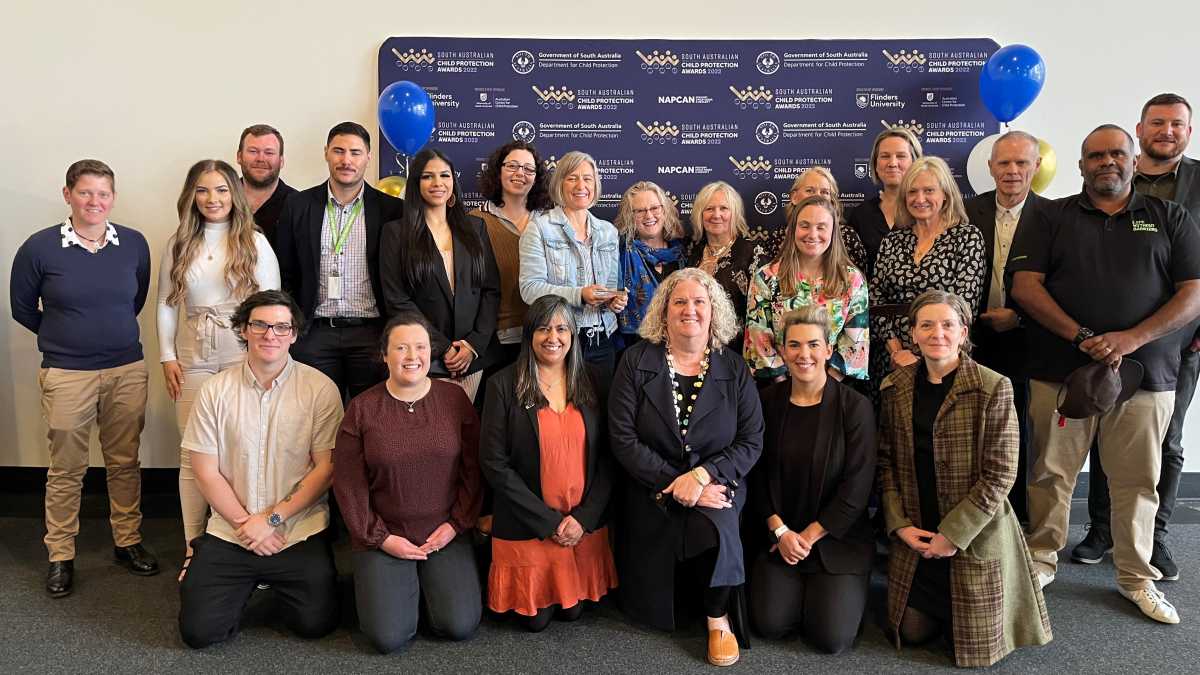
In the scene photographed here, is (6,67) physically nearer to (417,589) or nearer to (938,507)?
(417,589)

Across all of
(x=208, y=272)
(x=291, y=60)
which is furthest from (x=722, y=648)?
(x=291, y=60)

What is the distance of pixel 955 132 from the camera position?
4105 millimetres

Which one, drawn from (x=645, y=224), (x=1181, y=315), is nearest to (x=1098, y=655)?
(x=1181, y=315)

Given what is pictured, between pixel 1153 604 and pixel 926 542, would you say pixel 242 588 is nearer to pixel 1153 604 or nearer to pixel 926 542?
pixel 926 542

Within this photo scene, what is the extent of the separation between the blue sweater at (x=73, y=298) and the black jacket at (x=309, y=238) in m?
0.68

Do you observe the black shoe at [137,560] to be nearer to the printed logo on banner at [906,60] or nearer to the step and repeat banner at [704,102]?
the step and repeat banner at [704,102]

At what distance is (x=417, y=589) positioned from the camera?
2.71 meters

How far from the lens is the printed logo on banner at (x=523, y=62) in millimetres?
4039

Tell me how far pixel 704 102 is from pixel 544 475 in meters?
2.38

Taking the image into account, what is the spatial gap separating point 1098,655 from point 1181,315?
133 centimetres

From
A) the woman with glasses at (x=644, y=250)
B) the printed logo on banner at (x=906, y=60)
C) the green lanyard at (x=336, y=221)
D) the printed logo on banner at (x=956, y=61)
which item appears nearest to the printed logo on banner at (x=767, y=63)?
the printed logo on banner at (x=906, y=60)

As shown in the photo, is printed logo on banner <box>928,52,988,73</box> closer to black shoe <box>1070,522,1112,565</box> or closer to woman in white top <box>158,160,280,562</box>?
black shoe <box>1070,522,1112,565</box>

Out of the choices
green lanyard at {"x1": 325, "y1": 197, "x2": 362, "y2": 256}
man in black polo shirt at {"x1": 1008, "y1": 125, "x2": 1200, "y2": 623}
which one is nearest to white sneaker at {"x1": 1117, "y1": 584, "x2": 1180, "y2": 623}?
man in black polo shirt at {"x1": 1008, "y1": 125, "x2": 1200, "y2": 623}

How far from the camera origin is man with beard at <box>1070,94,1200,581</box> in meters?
3.29
